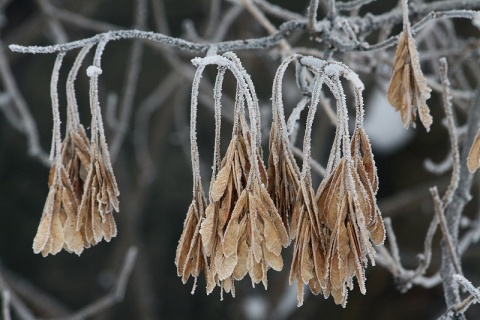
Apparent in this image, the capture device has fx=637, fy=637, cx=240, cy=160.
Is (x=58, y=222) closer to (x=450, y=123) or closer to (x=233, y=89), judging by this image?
(x=450, y=123)

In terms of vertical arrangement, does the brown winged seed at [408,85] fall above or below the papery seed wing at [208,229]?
above

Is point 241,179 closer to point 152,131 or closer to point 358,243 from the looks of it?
point 358,243

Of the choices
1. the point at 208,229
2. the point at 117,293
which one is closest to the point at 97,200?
the point at 208,229

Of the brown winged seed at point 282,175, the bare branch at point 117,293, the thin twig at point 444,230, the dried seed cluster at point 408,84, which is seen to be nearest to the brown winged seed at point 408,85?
the dried seed cluster at point 408,84

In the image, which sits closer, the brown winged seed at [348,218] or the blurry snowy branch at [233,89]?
the brown winged seed at [348,218]

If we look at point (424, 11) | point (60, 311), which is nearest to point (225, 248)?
point (424, 11)

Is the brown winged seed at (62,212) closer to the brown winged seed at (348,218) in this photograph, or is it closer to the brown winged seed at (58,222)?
the brown winged seed at (58,222)

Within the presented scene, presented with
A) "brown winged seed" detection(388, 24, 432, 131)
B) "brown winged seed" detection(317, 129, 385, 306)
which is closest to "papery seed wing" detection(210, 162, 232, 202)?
"brown winged seed" detection(317, 129, 385, 306)

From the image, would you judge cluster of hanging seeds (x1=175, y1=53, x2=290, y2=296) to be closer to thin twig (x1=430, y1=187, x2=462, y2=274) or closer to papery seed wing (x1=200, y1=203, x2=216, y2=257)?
papery seed wing (x1=200, y1=203, x2=216, y2=257)
